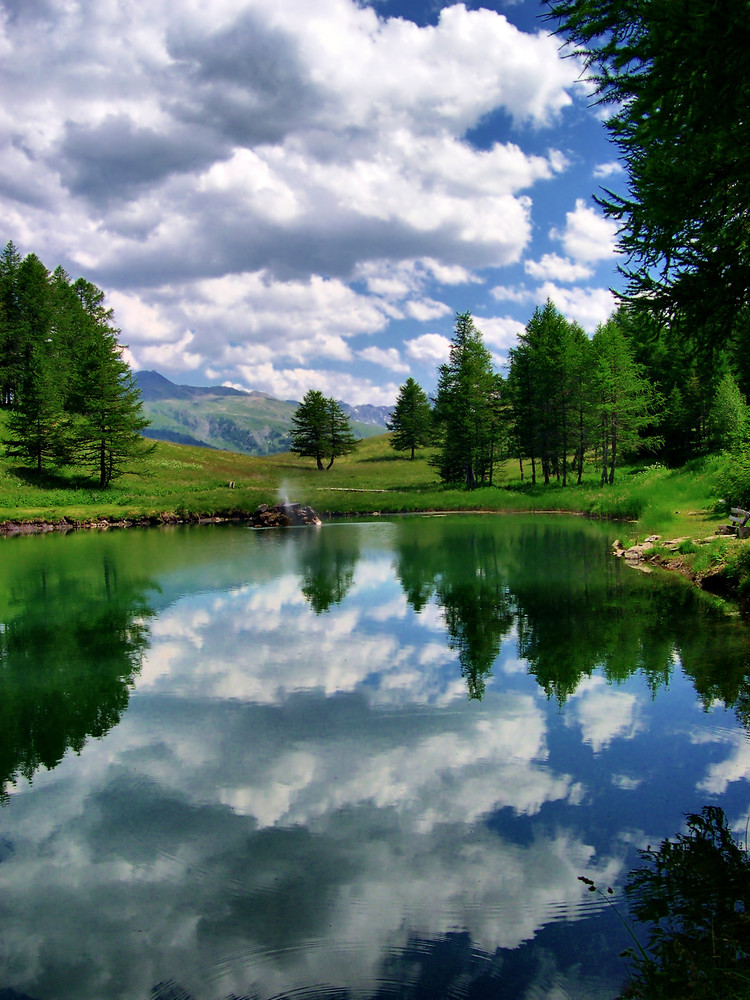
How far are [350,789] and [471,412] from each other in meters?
56.7

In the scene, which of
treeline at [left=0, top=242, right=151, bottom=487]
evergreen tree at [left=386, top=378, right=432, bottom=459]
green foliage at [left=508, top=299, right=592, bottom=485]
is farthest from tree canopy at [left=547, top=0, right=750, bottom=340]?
evergreen tree at [left=386, top=378, right=432, bottom=459]

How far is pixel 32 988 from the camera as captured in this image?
4668 mm

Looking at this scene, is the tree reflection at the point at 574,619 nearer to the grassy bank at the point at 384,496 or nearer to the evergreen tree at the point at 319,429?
the grassy bank at the point at 384,496

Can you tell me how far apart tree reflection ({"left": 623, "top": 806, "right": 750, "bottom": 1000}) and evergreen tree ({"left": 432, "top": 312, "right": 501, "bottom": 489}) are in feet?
186

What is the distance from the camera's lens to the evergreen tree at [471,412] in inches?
2441

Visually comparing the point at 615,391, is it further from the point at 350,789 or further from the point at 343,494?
the point at 350,789

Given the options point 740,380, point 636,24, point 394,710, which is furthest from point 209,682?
point 740,380

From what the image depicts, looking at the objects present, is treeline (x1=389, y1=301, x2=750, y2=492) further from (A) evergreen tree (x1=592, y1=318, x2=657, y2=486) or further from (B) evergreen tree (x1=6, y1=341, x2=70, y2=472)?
(B) evergreen tree (x1=6, y1=341, x2=70, y2=472)

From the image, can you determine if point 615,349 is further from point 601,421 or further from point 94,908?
point 94,908

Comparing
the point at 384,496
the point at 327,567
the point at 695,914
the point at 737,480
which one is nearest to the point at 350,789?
the point at 695,914

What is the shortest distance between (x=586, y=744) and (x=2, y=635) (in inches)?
580

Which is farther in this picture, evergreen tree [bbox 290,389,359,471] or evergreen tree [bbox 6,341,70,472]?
evergreen tree [bbox 290,389,359,471]

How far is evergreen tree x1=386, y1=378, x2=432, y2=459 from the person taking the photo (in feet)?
332

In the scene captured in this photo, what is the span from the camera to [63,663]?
13.2 m
